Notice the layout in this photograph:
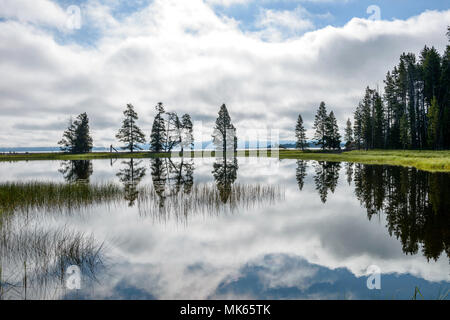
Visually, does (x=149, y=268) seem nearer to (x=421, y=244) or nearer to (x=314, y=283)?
(x=314, y=283)

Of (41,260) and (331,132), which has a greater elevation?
(331,132)

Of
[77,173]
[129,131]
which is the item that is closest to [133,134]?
[129,131]

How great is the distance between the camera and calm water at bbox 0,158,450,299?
5633 millimetres

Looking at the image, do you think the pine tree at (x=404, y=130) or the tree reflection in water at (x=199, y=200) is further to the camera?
the pine tree at (x=404, y=130)

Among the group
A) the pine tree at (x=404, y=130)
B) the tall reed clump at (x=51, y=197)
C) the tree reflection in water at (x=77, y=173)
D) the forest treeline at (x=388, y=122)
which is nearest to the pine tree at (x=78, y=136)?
the forest treeline at (x=388, y=122)

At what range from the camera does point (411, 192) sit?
15664mm

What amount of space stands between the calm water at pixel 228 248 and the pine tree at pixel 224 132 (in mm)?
61517

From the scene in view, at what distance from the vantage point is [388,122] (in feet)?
208

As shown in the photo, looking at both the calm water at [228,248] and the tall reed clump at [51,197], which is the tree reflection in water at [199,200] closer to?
the calm water at [228,248]

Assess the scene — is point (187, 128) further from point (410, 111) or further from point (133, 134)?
point (410, 111)

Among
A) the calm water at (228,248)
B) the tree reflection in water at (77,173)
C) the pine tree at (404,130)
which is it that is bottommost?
the calm water at (228,248)

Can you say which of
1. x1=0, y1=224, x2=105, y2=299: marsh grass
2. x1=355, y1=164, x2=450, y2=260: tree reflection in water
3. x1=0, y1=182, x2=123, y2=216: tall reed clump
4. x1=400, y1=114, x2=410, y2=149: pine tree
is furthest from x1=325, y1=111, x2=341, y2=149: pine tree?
x1=0, y1=224, x2=105, y2=299: marsh grass

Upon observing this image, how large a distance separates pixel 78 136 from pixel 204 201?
65.2m

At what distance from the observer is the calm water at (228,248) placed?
5633 mm
